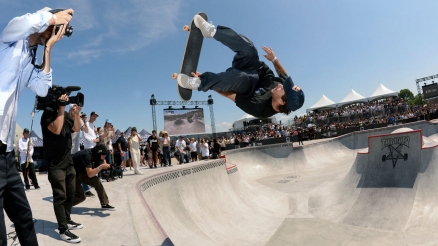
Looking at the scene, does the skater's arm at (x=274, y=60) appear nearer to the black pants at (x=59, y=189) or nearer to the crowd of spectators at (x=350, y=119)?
the black pants at (x=59, y=189)

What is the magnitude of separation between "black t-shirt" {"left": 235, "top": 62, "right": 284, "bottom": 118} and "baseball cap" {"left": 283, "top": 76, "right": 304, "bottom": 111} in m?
0.42

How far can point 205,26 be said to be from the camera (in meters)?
4.20

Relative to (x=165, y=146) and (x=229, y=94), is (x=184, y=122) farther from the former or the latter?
(x=229, y=94)

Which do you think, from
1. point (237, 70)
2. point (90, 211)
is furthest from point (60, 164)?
point (237, 70)

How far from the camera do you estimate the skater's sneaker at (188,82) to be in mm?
4230

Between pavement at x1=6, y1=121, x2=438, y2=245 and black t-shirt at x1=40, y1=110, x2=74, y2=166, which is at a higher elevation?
black t-shirt at x1=40, y1=110, x2=74, y2=166

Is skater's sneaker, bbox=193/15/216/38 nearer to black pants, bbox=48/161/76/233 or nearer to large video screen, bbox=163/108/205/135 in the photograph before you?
black pants, bbox=48/161/76/233

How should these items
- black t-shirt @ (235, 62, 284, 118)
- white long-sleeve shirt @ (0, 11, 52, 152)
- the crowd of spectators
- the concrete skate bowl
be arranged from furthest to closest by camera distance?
the crowd of spectators, the concrete skate bowl, black t-shirt @ (235, 62, 284, 118), white long-sleeve shirt @ (0, 11, 52, 152)

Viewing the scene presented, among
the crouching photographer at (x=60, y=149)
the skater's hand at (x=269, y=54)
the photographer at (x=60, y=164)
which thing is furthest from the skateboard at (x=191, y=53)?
Result: the photographer at (x=60, y=164)

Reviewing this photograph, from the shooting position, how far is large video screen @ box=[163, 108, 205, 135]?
3048cm

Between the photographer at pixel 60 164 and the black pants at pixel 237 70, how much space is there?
2.05m

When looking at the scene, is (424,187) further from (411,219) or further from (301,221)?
(301,221)

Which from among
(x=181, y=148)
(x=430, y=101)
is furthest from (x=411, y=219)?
(x=430, y=101)

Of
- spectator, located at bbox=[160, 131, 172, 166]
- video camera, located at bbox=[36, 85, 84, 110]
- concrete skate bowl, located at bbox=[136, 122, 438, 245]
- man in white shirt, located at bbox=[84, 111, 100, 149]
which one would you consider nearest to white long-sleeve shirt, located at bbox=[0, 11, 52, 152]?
video camera, located at bbox=[36, 85, 84, 110]
